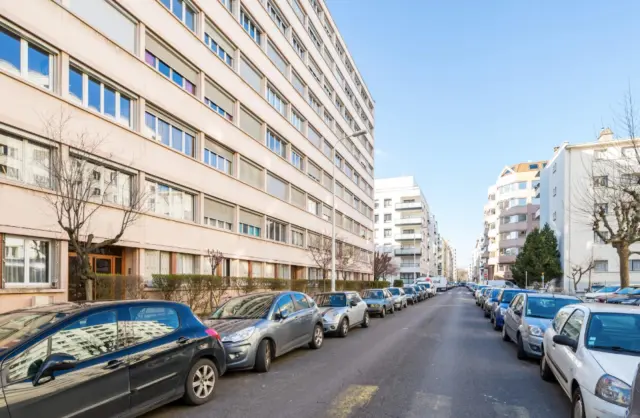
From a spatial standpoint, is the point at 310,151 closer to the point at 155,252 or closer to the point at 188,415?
the point at 155,252

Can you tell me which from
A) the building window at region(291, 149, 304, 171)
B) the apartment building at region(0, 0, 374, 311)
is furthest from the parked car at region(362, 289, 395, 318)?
the building window at region(291, 149, 304, 171)

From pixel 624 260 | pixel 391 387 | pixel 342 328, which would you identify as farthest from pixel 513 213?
pixel 391 387

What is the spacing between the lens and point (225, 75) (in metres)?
22.3

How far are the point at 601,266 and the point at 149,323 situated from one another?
50.5m

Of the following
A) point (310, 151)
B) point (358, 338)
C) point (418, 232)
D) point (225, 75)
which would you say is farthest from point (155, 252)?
point (418, 232)

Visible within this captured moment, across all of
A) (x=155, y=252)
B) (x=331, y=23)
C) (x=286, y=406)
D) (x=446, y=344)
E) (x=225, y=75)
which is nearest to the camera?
(x=286, y=406)

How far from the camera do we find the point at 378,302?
2055 centimetres

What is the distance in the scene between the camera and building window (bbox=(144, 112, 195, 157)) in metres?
16.9

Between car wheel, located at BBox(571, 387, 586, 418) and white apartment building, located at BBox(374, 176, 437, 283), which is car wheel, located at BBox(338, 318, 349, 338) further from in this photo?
white apartment building, located at BBox(374, 176, 437, 283)

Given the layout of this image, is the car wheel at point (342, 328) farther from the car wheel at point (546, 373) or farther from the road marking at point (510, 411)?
the road marking at point (510, 411)

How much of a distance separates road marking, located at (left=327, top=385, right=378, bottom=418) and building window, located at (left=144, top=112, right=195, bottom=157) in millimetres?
13564

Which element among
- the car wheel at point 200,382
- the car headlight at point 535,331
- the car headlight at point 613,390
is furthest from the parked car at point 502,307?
the car wheel at point 200,382

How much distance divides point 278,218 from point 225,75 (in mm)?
9805

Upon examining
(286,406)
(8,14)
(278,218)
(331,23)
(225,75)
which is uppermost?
(331,23)
